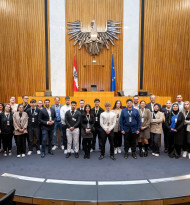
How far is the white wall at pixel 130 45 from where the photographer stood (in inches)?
356

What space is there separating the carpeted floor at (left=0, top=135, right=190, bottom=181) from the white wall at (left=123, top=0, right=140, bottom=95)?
5.81 metres

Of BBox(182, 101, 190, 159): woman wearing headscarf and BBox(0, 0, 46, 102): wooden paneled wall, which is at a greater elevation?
BBox(0, 0, 46, 102): wooden paneled wall

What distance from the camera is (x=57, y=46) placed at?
30.5 ft

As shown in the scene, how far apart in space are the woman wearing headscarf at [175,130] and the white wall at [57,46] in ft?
21.4

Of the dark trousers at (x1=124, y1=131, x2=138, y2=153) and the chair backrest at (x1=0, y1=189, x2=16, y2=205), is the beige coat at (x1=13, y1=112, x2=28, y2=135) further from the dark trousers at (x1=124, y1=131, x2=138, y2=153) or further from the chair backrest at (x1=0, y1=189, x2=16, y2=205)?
the chair backrest at (x1=0, y1=189, x2=16, y2=205)

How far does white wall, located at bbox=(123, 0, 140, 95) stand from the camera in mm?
9055

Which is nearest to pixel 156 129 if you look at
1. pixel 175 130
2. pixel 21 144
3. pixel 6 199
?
pixel 175 130

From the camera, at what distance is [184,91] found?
29.5 ft

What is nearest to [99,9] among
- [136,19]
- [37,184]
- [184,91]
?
[136,19]

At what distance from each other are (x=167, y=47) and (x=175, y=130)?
6.51 metres

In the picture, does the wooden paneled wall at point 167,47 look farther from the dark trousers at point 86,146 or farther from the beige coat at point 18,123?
the beige coat at point 18,123

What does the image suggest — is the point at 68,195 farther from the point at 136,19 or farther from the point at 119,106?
the point at 136,19

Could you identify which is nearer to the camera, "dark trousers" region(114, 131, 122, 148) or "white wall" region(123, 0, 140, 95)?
"dark trousers" region(114, 131, 122, 148)

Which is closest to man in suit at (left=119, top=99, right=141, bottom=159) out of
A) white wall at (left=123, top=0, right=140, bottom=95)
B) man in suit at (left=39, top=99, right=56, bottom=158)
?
man in suit at (left=39, top=99, right=56, bottom=158)
